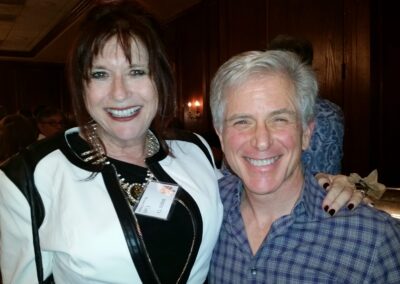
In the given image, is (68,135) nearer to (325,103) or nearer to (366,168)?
(325,103)

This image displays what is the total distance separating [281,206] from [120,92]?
27.2 inches

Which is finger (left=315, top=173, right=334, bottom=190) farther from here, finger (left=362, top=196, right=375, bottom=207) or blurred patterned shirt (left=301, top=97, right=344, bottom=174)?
blurred patterned shirt (left=301, top=97, right=344, bottom=174)

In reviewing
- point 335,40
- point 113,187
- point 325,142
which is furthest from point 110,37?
point 335,40

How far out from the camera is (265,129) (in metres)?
1.27

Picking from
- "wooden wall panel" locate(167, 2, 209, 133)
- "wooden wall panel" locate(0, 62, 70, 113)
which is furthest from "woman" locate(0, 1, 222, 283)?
"wooden wall panel" locate(0, 62, 70, 113)

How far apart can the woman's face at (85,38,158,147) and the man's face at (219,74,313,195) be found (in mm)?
315

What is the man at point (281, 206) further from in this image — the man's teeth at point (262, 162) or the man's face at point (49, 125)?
the man's face at point (49, 125)

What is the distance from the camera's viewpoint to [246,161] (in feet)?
4.37

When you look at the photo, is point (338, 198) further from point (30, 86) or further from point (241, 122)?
point (30, 86)

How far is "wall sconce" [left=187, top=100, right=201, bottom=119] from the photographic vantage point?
707 centimetres

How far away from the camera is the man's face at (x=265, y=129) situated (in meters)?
1.27

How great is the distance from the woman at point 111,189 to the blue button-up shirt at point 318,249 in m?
0.21

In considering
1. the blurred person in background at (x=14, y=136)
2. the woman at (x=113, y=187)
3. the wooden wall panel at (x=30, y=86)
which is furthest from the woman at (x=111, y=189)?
the wooden wall panel at (x=30, y=86)

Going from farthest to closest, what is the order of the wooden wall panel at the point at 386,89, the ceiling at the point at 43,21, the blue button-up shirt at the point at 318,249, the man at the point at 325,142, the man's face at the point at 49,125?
the ceiling at the point at 43,21, the man's face at the point at 49,125, the wooden wall panel at the point at 386,89, the man at the point at 325,142, the blue button-up shirt at the point at 318,249
